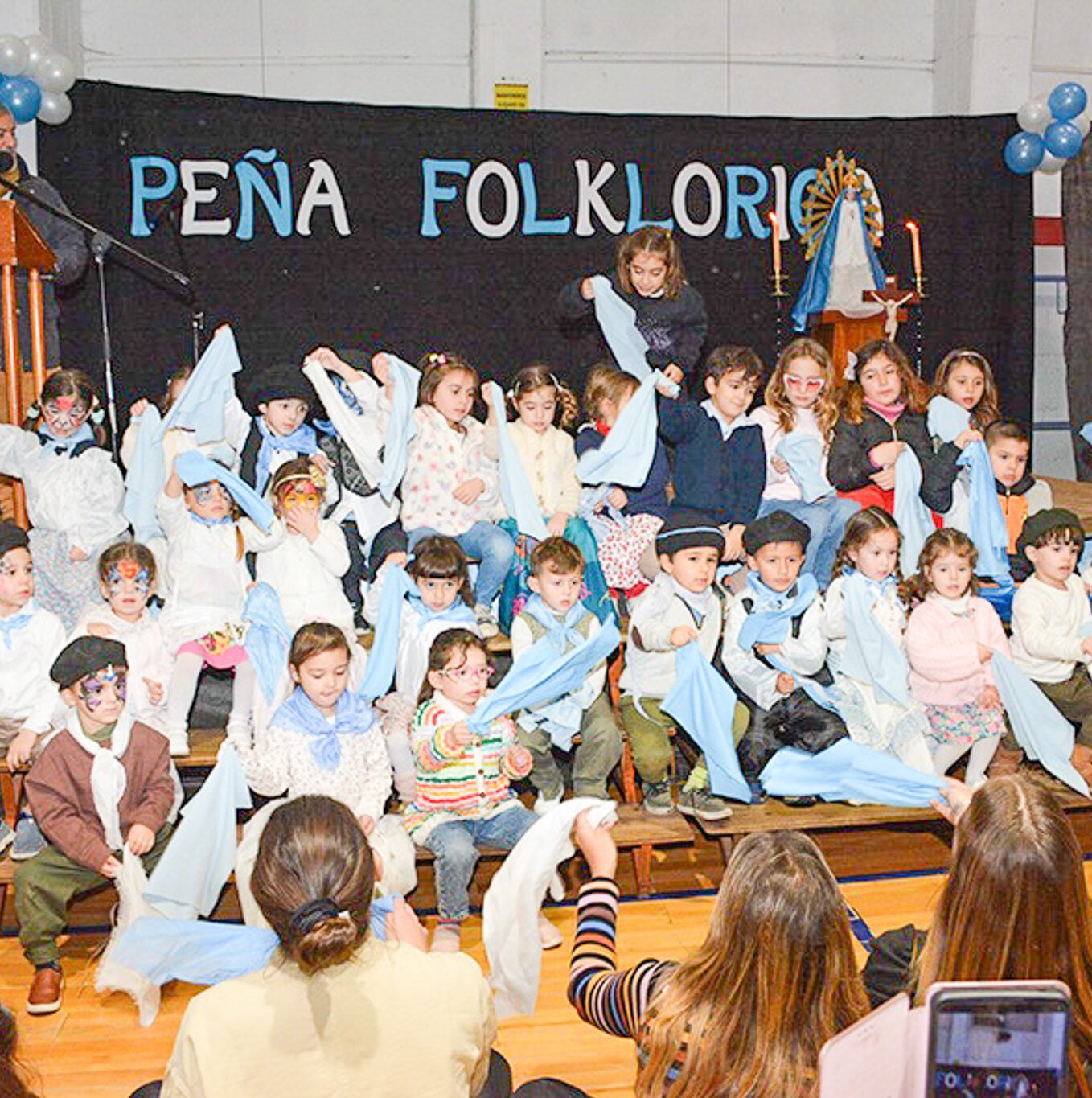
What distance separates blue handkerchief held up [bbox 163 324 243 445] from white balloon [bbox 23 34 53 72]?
2.34 m

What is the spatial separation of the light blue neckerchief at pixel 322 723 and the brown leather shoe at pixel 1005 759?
1.99 metres

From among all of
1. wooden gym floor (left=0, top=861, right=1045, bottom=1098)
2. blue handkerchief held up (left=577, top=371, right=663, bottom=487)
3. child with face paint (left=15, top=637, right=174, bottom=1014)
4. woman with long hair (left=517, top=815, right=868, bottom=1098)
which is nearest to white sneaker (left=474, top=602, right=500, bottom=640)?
blue handkerchief held up (left=577, top=371, right=663, bottom=487)

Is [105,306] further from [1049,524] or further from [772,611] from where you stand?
[1049,524]

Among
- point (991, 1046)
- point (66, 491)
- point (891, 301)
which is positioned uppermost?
point (891, 301)

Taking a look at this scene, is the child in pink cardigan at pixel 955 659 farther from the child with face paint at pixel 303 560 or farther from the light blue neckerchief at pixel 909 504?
the child with face paint at pixel 303 560

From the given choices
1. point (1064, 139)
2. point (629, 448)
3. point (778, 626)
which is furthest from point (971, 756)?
point (1064, 139)

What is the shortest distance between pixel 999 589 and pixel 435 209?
3428 millimetres

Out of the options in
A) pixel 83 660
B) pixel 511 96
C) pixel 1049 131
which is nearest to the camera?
pixel 83 660

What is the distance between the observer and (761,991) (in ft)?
5.72

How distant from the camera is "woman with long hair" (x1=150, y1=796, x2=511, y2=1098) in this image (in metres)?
1.87

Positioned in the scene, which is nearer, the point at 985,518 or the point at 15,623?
the point at 15,623

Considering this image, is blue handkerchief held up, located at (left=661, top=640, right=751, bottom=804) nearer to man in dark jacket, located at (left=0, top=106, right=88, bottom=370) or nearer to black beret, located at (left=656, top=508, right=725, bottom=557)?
black beret, located at (left=656, top=508, right=725, bottom=557)

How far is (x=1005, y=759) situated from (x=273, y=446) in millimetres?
2528

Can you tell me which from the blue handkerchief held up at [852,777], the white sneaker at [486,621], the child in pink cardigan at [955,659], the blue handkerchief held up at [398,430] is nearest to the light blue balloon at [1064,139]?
the child in pink cardigan at [955,659]
